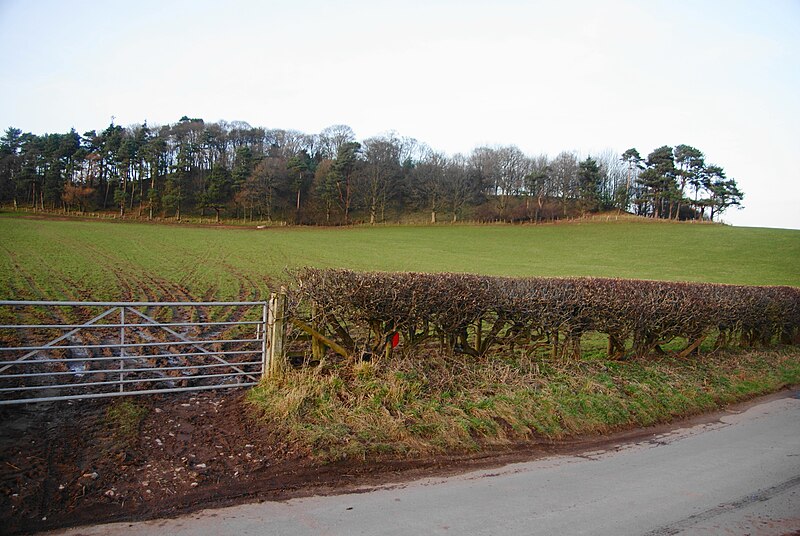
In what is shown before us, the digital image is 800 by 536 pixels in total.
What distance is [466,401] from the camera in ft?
24.7

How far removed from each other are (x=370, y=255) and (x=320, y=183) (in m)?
42.9

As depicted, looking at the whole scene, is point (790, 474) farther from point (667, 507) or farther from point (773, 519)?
point (667, 507)

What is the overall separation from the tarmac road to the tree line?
69.0 metres

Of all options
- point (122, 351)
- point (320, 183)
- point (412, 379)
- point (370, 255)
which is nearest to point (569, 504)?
point (412, 379)

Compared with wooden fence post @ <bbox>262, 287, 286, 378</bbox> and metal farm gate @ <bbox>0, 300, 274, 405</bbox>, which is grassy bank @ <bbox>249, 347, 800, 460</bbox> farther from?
metal farm gate @ <bbox>0, 300, 274, 405</bbox>

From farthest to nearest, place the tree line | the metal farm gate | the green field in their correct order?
1. the tree line
2. the green field
3. the metal farm gate

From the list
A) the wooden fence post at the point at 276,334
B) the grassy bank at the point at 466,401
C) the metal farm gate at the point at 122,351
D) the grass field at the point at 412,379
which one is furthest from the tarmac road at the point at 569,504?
the wooden fence post at the point at 276,334

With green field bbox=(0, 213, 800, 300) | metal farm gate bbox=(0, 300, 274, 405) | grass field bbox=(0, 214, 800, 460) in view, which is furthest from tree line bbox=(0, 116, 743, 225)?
metal farm gate bbox=(0, 300, 274, 405)

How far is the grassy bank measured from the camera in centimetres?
643

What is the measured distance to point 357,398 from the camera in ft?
23.7

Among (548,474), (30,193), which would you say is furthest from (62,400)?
(30,193)

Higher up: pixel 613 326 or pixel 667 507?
pixel 613 326

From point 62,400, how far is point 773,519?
27.6ft

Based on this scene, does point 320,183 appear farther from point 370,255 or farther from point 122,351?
point 122,351
